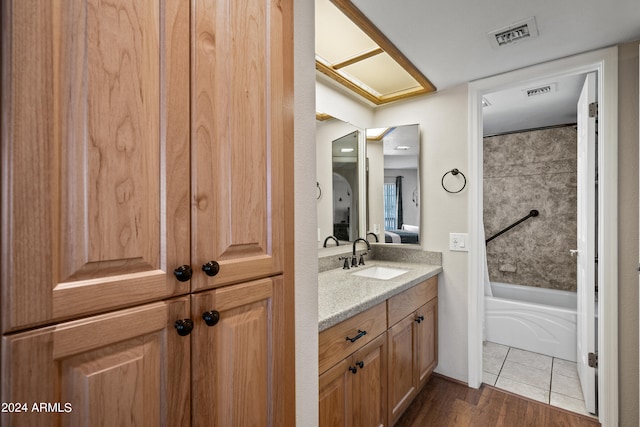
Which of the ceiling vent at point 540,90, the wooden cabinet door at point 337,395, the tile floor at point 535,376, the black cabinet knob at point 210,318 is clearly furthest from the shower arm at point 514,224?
the black cabinet knob at point 210,318

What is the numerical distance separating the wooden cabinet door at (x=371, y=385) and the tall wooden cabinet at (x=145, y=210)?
2.14ft

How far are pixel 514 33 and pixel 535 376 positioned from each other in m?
2.46

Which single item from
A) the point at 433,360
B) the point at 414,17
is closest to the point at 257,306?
the point at 414,17

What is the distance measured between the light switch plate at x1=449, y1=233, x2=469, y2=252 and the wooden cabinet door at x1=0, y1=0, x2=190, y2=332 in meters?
2.08

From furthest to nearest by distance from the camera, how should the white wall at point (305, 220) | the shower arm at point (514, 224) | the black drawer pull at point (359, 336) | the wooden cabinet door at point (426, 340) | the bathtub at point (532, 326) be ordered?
the shower arm at point (514, 224) < the bathtub at point (532, 326) < the wooden cabinet door at point (426, 340) < the black drawer pull at point (359, 336) < the white wall at point (305, 220)

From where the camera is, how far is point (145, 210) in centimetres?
56

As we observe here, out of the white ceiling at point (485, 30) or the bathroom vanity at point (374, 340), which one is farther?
the white ceiling at point (485, 30)

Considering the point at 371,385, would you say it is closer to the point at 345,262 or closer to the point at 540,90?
the point at 345,262

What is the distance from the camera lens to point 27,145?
431 millimetres

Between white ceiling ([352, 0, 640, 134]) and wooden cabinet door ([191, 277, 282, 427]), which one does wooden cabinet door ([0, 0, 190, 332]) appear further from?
white ceiling ([352, 0, 640, 134])

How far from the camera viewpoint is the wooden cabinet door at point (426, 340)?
1980 mm

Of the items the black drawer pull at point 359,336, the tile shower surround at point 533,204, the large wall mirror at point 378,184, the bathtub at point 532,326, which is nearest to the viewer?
the black drawer pull at point 359,336

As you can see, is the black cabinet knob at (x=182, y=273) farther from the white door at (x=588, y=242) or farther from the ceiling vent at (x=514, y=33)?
the white door at (x=588, y=242)

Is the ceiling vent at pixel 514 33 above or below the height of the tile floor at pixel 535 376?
above
